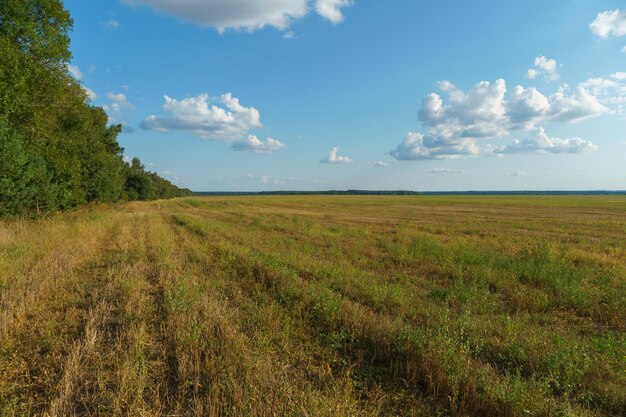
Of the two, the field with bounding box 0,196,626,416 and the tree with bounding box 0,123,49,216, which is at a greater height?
the tree with bounding box 0,123,49,216

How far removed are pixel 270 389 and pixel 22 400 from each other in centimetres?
273

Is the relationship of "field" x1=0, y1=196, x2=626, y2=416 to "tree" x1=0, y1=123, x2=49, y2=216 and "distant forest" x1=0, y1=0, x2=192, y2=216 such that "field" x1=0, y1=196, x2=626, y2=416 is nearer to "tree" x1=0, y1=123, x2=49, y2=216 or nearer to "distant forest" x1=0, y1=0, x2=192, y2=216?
"tree" x1=0, y1=123, x2=49, y2=216

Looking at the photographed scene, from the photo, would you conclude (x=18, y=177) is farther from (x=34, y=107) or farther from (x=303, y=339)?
(x=303, y=339)

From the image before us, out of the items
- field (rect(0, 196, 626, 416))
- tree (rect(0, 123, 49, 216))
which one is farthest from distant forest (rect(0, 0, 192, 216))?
field (rect(0, 196, 626, 416))

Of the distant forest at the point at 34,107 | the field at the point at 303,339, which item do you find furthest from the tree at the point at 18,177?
the field at the point at 303,339

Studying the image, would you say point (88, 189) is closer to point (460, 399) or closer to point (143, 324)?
point (143, 324)

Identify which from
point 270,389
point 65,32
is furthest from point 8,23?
point 270,389

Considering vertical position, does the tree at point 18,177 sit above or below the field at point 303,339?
above

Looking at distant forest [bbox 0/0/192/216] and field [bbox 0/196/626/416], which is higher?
distant forest [bbox 0/0/192/216]

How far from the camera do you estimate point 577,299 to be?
7.15 m

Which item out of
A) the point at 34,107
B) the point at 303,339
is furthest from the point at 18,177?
the point at 303,339

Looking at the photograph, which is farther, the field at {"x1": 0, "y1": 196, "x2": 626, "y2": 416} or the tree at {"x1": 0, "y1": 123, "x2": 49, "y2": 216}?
the tree at {"x1": 0, "y1": 123, "x2": 49, "y2": 216}

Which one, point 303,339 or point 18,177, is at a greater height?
point 18,177

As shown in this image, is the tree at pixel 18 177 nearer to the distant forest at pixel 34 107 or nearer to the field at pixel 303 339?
the distant forest at pixel 34 107
